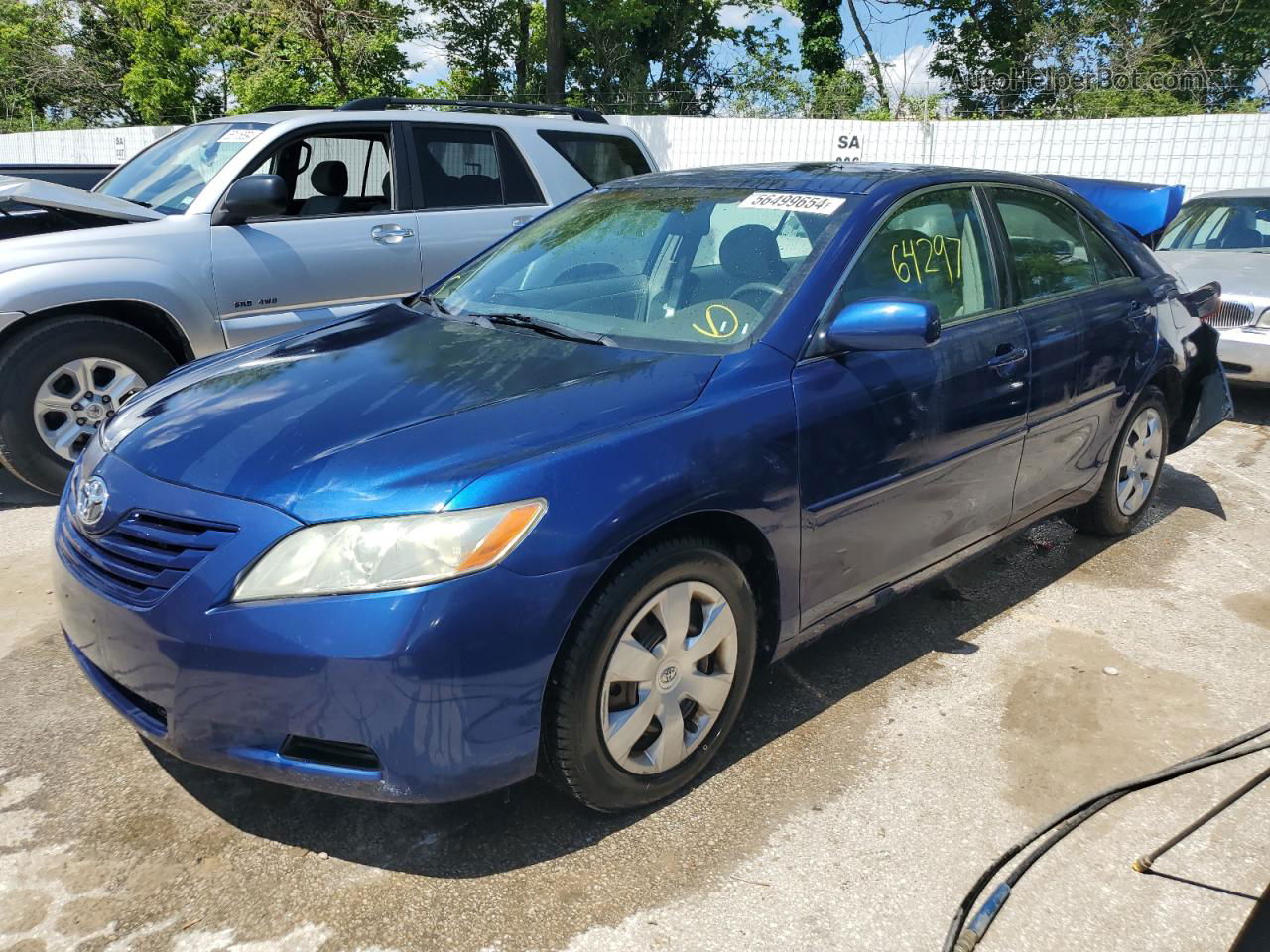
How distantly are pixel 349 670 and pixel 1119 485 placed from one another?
3.67m

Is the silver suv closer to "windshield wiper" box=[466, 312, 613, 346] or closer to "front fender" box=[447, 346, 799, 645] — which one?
"windshield wiper" box=[466, 312, 613, 346]

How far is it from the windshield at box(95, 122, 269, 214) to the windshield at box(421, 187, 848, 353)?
8.19 feet

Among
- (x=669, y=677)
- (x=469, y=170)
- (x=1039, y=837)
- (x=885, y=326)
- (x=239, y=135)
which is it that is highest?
(x=239, y=135)

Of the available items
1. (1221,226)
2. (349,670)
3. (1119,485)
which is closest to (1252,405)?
(1221,226)

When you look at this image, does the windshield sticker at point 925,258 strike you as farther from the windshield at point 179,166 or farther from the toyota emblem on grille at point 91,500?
the windshield at point 179,166

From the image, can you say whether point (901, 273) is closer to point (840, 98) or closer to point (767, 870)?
point (767, 870)

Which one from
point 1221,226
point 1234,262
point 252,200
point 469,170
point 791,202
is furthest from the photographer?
point 1221,226

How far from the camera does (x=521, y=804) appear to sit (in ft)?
8.89

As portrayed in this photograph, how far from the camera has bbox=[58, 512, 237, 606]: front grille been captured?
2.30m

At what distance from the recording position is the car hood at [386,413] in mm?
2312

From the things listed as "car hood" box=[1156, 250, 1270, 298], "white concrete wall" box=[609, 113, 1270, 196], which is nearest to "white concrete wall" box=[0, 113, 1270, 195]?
"white concrete wall" box=[609, 113, 1270, 196]

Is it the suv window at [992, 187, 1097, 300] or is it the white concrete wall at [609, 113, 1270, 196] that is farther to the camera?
the white concrete wall at [609, 113, 1270, 196]

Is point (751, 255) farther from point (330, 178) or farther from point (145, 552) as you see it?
point (330, 178)

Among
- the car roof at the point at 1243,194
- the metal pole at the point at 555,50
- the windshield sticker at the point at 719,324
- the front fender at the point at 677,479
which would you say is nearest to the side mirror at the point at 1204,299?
the windshield sticker at the point at 719,324
